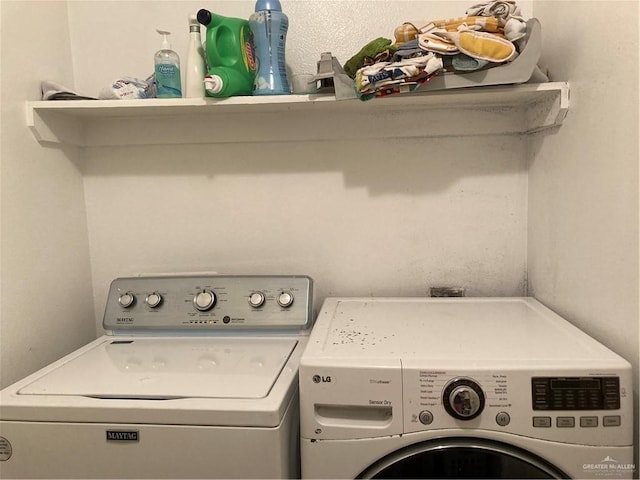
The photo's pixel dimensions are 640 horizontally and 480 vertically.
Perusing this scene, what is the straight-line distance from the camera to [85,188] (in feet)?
5.44

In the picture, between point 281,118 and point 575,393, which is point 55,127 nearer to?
point 281,118

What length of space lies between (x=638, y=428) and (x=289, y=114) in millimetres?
1214

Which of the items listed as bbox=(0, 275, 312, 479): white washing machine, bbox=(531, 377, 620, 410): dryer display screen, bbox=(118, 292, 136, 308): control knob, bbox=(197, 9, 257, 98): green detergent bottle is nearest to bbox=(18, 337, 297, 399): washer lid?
bbox=(0, 275, 312, 479): white washing machine

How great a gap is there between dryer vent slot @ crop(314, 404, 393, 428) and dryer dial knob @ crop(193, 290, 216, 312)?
1.76ft

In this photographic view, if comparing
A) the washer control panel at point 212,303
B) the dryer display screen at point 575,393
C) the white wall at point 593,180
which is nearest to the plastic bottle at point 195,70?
the washer control panel at point 212,303

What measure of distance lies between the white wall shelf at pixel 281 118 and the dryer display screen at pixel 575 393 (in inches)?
27.5

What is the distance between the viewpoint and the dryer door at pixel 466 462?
979mm

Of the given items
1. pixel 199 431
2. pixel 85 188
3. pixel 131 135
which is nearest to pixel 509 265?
pixel 199 431

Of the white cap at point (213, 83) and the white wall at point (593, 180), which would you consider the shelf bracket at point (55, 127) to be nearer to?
the white cap at point (213, 83)

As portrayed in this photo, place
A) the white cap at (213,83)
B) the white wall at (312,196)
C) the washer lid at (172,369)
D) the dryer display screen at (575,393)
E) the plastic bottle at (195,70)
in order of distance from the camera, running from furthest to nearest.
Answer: the white wall at (312,196)
the plastic bottle at (195,70)
the white cap at (213,83)
the washer lid at (172,369)
the dryer display screen at (575,393)

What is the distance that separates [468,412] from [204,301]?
800 millimetres

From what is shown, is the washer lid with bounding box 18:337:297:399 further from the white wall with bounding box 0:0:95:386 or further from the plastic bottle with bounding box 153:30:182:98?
the plastic bottle with bounding box 153:30:182:98

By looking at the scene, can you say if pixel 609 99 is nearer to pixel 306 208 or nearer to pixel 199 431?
pixel 306 208

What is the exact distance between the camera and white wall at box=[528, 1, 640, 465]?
995mm
